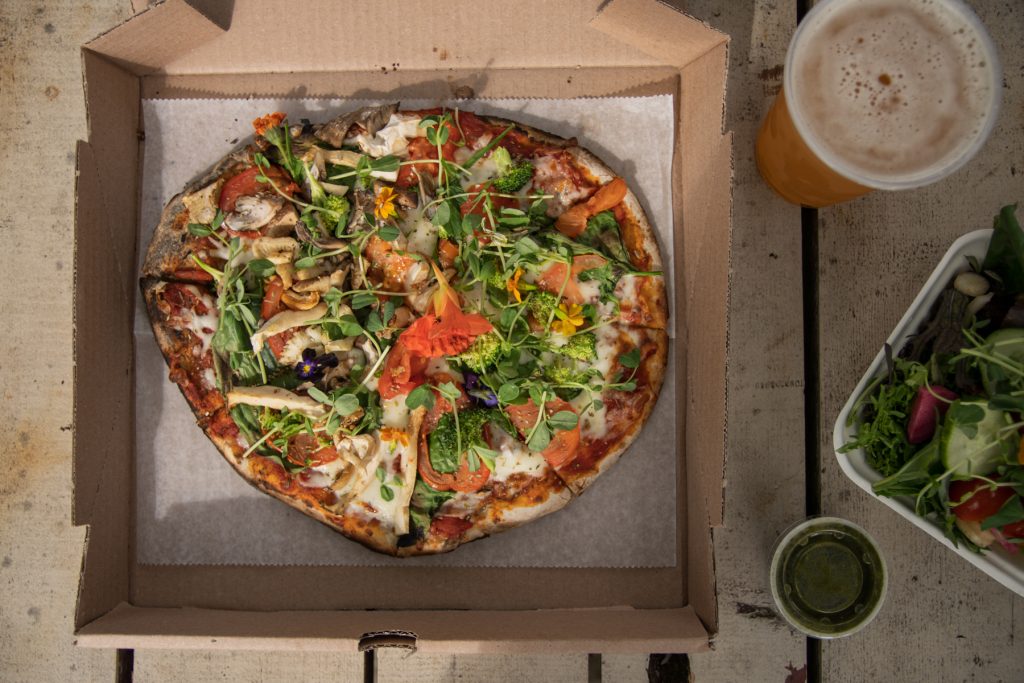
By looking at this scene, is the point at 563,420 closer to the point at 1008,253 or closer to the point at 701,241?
the point at 701,241

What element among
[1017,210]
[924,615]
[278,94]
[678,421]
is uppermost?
[278,94]

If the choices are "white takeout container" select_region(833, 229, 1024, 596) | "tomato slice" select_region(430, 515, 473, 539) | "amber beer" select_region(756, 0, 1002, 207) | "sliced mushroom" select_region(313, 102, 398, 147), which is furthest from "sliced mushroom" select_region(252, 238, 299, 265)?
"white takeout container" select_region(833, 229, 1024, 596)

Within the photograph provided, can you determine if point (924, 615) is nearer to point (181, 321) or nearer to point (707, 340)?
point (707, 340)

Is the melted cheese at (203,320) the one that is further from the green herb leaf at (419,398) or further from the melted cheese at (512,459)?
the melted cheese at (512,459)

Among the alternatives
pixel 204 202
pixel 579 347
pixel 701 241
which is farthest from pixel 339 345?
pixel 701 241

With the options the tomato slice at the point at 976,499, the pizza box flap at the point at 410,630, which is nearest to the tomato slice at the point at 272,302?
the pizza box flap at the point at 410,630

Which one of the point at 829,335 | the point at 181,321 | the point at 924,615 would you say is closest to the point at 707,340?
the point at 829,335

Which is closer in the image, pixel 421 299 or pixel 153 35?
pixel 421 299
